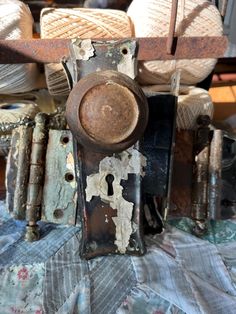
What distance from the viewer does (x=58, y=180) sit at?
2.93ft

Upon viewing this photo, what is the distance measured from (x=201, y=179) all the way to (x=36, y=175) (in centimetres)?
44

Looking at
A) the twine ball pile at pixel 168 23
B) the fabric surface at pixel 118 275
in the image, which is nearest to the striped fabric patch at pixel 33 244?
the fabric surface at pixel 118 275

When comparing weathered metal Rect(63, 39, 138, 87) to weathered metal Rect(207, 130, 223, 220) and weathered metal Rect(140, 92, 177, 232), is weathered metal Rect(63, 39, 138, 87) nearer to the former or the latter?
weathered metal Rect(140, 92, 177, 232)

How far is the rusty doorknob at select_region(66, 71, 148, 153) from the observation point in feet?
2.26

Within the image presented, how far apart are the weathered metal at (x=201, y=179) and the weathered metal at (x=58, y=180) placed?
33 centimetres

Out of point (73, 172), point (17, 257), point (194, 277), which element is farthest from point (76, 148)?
point (194, 277)

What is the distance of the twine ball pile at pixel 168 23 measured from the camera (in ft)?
3.35

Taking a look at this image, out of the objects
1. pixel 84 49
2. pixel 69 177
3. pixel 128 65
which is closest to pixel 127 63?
pixel 128 65

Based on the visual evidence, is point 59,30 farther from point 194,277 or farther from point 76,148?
point 194,277

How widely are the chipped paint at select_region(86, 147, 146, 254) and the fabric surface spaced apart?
0.07m

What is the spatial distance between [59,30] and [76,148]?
1.25 ft

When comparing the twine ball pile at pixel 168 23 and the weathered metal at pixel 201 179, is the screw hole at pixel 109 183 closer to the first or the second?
the weathered metal at pixel 201 179

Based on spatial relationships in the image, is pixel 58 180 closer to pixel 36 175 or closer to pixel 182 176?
pixel 36 175

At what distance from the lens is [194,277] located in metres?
0.80
